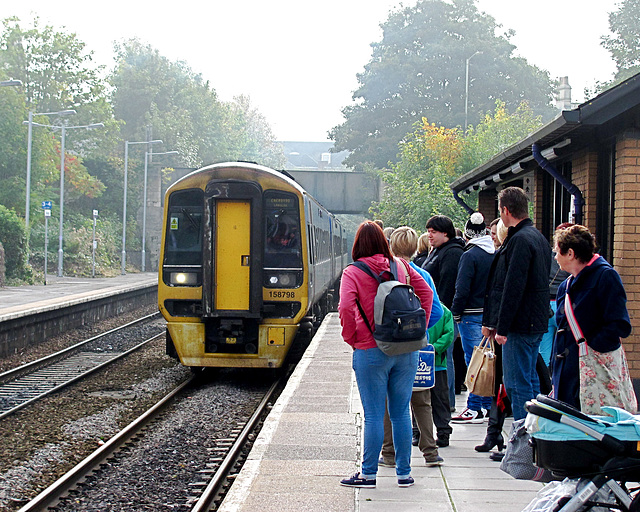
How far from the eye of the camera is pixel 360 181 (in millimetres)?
48344

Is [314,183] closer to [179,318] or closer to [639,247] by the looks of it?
[179,318]

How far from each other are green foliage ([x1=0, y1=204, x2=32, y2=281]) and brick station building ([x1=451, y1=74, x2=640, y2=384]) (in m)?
22.0

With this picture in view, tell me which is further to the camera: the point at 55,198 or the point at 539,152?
the point at 55,198

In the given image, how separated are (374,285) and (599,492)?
190cm

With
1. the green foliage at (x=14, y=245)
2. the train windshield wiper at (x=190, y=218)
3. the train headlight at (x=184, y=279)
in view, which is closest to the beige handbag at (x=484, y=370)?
the train headlight at (x=184, y=279)

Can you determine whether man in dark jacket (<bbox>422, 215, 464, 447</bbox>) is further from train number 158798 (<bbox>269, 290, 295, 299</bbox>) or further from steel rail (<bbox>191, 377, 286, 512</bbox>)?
train number 158798 (<bbox>269, 290, 295, 299</bbox>)

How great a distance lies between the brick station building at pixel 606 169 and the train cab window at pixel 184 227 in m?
4.14

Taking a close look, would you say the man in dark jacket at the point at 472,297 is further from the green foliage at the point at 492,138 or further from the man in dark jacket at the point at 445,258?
the green foliage at the point at 492,138

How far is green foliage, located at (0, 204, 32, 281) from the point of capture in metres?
28.0

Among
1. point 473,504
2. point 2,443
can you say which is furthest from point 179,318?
point 473,504

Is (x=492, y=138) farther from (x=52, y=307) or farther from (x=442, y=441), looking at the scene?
(x=442, y=441)

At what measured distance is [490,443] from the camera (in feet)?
19.5

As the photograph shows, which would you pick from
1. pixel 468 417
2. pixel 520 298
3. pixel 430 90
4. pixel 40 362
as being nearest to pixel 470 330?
pixel 468 417

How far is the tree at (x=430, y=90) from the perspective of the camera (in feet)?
168
